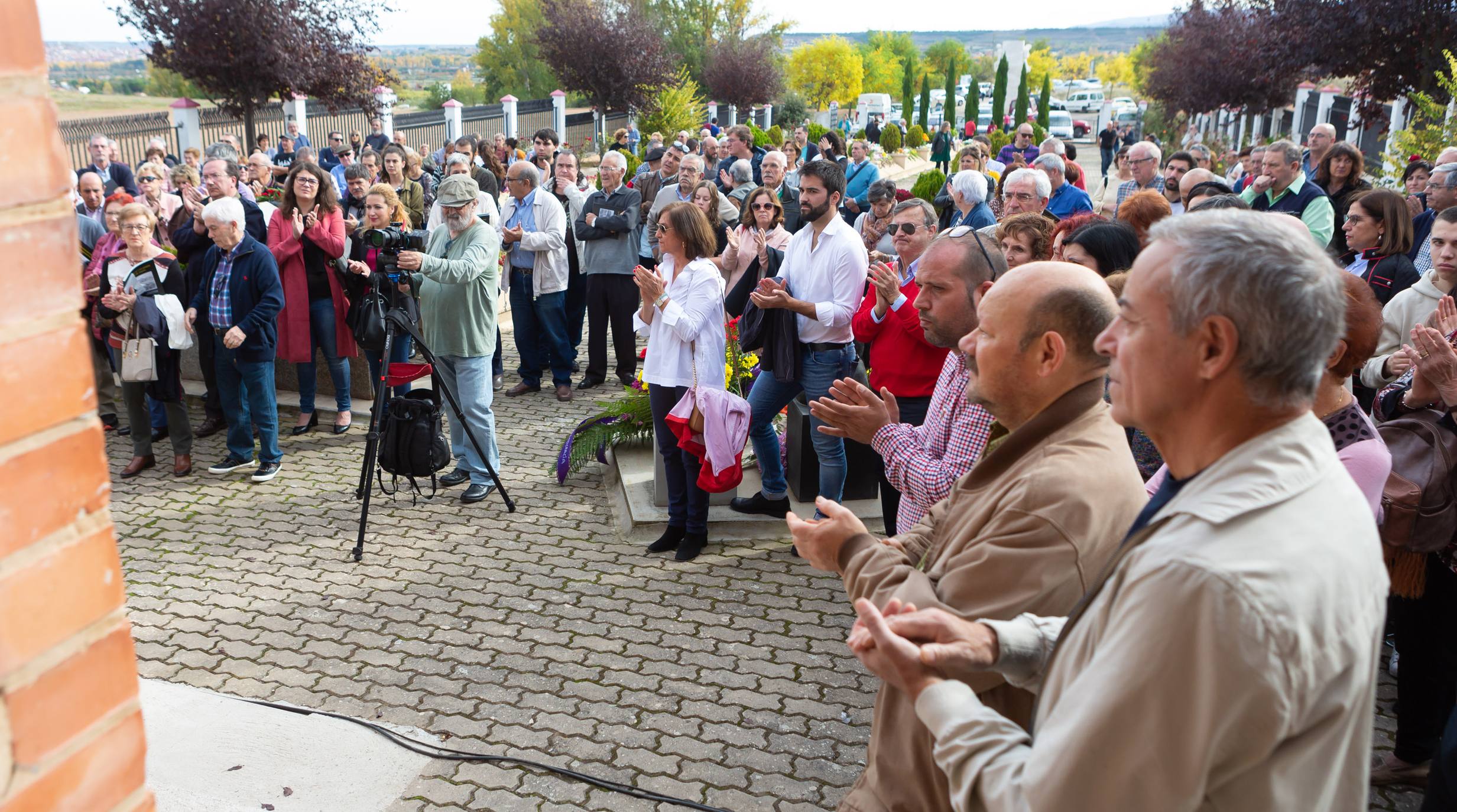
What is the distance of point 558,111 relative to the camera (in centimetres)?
3138

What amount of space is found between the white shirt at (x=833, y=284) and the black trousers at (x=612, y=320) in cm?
326

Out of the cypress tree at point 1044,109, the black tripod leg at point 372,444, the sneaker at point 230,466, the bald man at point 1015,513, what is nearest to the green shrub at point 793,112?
the cypress tree at point 1044,109

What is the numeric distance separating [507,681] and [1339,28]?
18.7 meters

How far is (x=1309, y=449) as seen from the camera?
1.39 m

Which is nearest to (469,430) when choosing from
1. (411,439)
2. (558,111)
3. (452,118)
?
(411,439)

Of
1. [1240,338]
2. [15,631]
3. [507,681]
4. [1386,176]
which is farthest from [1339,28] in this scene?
[15,631]

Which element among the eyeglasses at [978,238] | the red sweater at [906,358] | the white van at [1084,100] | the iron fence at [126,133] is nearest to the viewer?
the eyeglasses at [978,238]

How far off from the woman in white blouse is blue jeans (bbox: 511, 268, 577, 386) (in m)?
3.31

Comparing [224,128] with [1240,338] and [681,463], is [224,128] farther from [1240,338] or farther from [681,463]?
[1240,338]

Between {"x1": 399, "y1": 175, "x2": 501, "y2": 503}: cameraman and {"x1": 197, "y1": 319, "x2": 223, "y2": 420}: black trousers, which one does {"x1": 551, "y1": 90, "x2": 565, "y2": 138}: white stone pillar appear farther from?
{"x1": 399, "y1": 175, "x2": 501, "y2": 503}: cameraman

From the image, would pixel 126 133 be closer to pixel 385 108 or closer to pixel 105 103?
pixel 385 108

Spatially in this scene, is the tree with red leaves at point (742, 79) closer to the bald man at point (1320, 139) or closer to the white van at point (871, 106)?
the white van at point (871, 106)

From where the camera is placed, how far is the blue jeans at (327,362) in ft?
26.1

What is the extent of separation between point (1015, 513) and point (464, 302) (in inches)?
201
